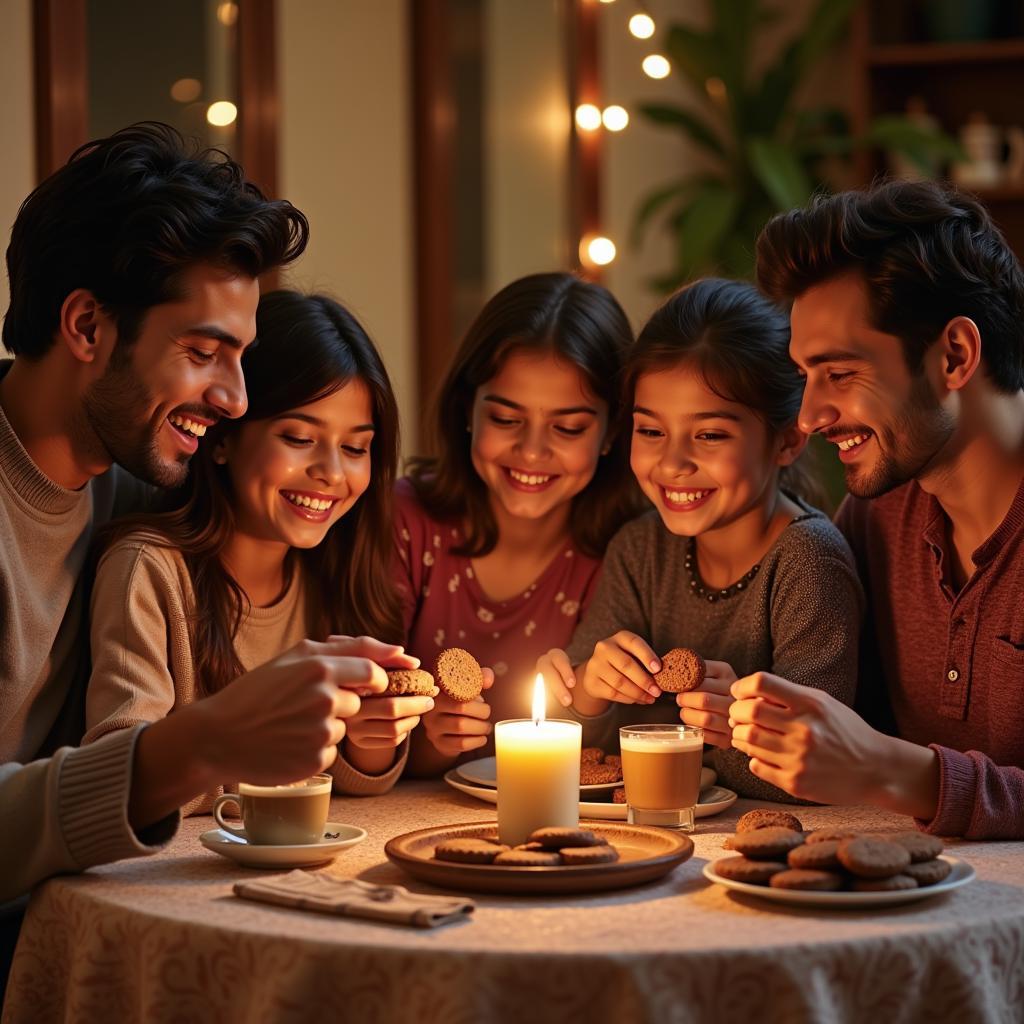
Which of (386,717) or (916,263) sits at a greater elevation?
(916,263)

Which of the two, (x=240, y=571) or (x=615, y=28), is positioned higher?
(x=615, y=28)

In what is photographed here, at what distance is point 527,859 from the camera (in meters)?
1.54

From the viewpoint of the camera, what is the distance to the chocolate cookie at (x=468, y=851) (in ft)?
5.17

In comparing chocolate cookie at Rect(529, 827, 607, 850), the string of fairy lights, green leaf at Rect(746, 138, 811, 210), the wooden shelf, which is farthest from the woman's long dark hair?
the wooden shelf

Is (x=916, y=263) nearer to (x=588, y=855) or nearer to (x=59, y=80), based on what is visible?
(x=588, y=855)

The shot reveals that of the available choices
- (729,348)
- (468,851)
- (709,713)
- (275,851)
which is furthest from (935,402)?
(275,851)

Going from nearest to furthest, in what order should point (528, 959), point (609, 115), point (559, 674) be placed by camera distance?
point (528, 959)
point (559, 674)
point (609, 115)

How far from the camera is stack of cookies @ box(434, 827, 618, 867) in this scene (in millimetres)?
1550

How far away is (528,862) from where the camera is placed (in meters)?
1.54

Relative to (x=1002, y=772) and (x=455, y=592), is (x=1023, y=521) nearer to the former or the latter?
(x=1002, y=772)

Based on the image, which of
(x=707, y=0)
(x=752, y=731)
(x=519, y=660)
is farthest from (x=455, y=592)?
(x=707, y=0)

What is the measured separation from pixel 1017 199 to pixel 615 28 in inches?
64.2

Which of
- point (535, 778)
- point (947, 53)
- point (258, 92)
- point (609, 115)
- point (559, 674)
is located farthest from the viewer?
point (947, 53)

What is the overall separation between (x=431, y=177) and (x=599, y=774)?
316 cm
